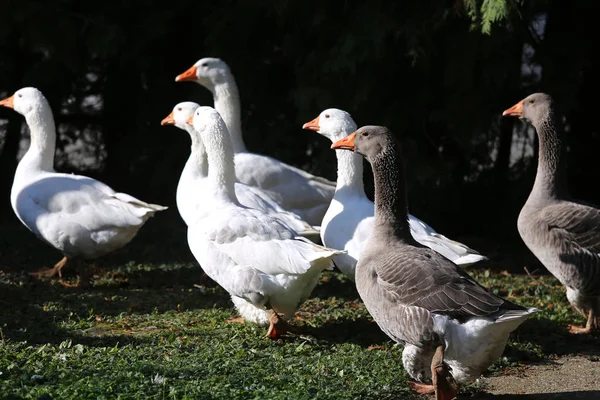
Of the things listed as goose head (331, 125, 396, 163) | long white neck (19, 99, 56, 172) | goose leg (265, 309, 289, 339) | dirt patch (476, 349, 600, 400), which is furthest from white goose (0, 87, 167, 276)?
dirt patch (476, 349, 600, 400)

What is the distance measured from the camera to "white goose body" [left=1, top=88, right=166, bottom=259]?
27.5ft

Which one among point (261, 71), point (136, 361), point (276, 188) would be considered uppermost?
point (261, 71)

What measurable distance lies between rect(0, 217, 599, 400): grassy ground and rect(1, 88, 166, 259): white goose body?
45 centimetres

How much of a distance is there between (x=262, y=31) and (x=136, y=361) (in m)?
6.99

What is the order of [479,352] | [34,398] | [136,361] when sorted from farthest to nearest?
[136,361] < [479,352] < [34,398]

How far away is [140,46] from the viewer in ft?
36.2

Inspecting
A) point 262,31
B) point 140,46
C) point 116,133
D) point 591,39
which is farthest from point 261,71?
point 591,39

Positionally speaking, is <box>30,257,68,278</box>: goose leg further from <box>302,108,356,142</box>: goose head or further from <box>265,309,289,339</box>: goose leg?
<box>265,309,289,339</box>: goose leg

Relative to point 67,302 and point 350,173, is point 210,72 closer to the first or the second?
point 350,173

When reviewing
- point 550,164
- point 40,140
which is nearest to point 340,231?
point 550,164

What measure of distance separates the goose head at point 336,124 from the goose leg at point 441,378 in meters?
3.37

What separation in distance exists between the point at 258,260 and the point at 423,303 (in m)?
1.76

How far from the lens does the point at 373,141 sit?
5930 millimetres

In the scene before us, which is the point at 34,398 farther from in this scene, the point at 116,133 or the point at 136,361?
the point at 116,133
